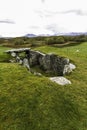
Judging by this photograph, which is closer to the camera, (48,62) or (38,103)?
(38,103)

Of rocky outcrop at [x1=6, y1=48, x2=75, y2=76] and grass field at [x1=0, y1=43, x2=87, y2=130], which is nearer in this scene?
grass field at [x1=0, y1=43, x2=87, y2=130]

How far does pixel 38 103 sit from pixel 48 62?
53.6 ft

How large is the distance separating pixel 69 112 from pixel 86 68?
Answer: 14.4 metres

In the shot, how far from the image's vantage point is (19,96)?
17.3 meters

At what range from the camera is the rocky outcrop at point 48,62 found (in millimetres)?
28006

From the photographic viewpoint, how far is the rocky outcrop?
28006 millimetres

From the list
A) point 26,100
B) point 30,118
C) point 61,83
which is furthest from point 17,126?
point 61,83

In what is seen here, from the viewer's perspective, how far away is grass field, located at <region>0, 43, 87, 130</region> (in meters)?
15.0

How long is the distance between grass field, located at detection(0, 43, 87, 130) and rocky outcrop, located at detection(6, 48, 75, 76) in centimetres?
624

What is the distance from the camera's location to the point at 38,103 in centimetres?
1659

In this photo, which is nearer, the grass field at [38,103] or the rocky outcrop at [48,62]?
the grass field at [38,103]

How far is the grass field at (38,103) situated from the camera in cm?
1496

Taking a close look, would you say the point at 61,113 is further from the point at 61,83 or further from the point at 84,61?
the point at 84,61

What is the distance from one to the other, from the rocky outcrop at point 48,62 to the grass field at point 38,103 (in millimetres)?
6242
